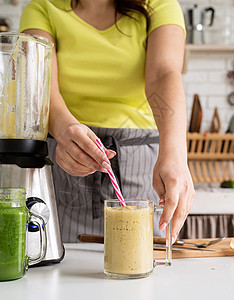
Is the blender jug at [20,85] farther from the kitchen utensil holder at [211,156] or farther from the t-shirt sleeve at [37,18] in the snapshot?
the kitchen utensil holder at [211,156]

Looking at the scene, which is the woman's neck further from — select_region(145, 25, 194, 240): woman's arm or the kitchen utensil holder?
the kitchen utensil holder

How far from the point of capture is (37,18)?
4.23 ft

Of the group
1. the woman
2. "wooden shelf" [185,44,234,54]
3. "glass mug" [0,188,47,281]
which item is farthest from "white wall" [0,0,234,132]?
"glass mug" [0,188,47,281]

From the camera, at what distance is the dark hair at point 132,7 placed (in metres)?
1.28

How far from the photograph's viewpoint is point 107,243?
0.76 m

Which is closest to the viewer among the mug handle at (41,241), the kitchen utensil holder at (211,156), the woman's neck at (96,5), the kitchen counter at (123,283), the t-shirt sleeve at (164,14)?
the kitchen counter at (123,283)

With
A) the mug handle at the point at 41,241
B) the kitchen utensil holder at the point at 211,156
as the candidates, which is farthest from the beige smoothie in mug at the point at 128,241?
the kitchen utensil holder at the point at 211,156

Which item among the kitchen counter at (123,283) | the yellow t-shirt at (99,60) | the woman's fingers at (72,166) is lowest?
the kitchen counter at (123,283)

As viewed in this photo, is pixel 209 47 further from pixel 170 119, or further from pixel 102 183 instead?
pixel 170 119

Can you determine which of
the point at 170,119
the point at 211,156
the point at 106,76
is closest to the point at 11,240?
the point at 170,119

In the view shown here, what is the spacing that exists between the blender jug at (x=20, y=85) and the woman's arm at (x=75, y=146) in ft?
0.18

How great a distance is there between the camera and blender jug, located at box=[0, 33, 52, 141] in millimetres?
852

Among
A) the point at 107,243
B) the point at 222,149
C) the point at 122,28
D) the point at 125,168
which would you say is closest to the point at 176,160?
the point at 107,243

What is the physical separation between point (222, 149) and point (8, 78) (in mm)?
2362
